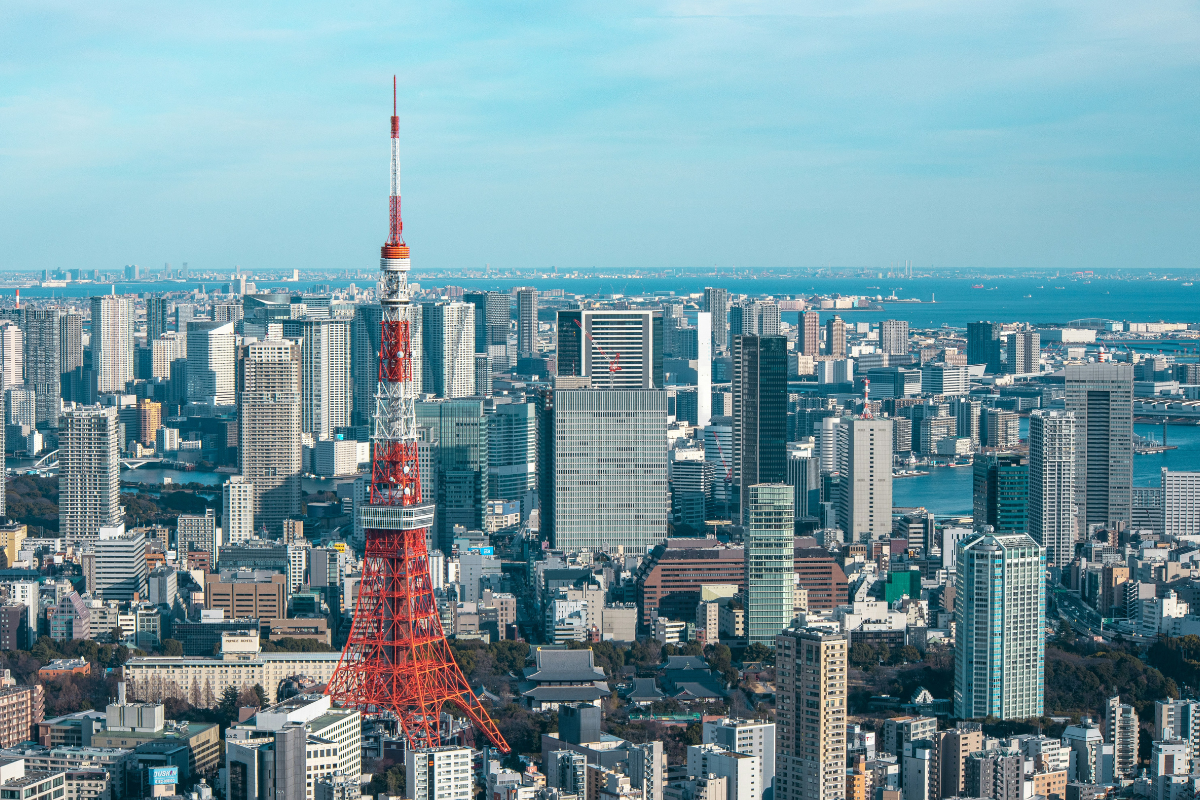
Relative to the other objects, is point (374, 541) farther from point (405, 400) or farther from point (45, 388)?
point (45, 388)

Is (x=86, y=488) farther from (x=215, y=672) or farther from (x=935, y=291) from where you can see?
(x=935, y=291)

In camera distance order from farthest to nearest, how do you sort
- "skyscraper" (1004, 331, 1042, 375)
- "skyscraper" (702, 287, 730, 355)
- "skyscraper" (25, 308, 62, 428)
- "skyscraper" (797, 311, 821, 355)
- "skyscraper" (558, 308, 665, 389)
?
"skyscraper" (797, 311, 821, 355), "skyscraper" (702, 287, 730, 355), "skyscraper" (1004, 331, 1042, 375), "skyscraper" (25, 308, 62, 428), "skyscraper" (558, 308, 665, 389)

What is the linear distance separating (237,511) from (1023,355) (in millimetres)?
30621

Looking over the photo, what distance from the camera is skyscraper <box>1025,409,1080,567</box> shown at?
2333 centimetres

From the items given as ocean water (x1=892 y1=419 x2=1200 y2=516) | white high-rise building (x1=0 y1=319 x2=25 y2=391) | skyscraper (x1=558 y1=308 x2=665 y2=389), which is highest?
skyscraper (x1=558 y1=308 x2=665 y2=389)

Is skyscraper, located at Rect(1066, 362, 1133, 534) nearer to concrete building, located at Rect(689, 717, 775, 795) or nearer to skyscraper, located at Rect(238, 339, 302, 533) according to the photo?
skyscraper, located at Rect(238, 339, 302, 533)

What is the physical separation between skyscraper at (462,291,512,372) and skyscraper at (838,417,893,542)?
83.1ft

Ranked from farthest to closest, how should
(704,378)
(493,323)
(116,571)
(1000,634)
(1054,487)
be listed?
1. (493,323)
2. (704,378)
3. (1054,487)
4. (116,571)
5. (1000,634)

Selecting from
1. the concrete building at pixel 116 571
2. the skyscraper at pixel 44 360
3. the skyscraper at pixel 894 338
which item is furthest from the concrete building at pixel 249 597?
the skyscraper at pixel 894 338

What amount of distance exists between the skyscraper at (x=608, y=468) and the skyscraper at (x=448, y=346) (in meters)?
18.8

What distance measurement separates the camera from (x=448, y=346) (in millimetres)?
43781

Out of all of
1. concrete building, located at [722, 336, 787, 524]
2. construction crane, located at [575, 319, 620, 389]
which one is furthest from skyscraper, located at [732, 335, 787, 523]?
construction crane, located at [575, 319, 620, 389]

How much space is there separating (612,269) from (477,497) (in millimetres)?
104799

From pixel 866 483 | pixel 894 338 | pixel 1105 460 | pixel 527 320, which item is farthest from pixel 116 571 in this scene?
pixel 894 338
